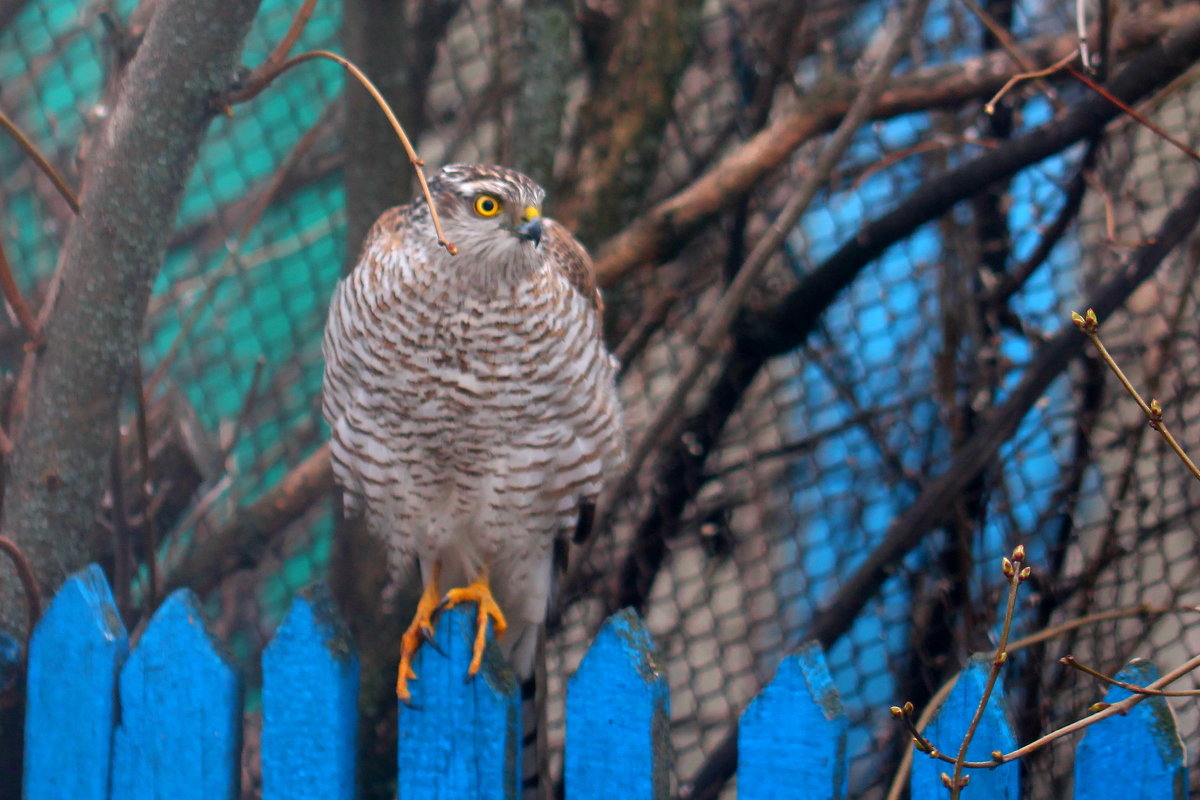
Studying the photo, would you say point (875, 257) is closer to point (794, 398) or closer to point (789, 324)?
point (789, 324)

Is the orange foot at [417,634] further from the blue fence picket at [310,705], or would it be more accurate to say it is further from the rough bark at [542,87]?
the rough bark at [542,87]

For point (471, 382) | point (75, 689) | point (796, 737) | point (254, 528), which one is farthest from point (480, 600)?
point (254, 528)

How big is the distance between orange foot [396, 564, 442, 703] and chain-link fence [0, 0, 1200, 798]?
0.66 meters

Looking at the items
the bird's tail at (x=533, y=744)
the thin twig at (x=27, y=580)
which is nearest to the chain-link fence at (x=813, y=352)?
the bird's tail at (x=533, y=744)

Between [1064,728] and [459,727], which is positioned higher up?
[459,727]

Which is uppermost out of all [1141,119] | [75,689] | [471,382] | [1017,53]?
[1017,53]

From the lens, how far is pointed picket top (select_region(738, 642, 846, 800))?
159 centimetres

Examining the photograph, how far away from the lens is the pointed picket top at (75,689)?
188 centimetres

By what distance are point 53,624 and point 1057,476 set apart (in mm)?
2506

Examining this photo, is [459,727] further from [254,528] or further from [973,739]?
[254,528]

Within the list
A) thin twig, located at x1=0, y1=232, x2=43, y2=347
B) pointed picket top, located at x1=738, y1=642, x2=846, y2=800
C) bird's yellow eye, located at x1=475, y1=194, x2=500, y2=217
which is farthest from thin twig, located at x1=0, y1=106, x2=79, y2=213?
pointed picket top, located at x1=738, y1=642, x2=846, y2=800

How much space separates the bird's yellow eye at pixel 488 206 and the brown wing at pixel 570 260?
0.52 feet

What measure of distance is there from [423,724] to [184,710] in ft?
1.21

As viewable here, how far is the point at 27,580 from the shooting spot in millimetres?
1954
